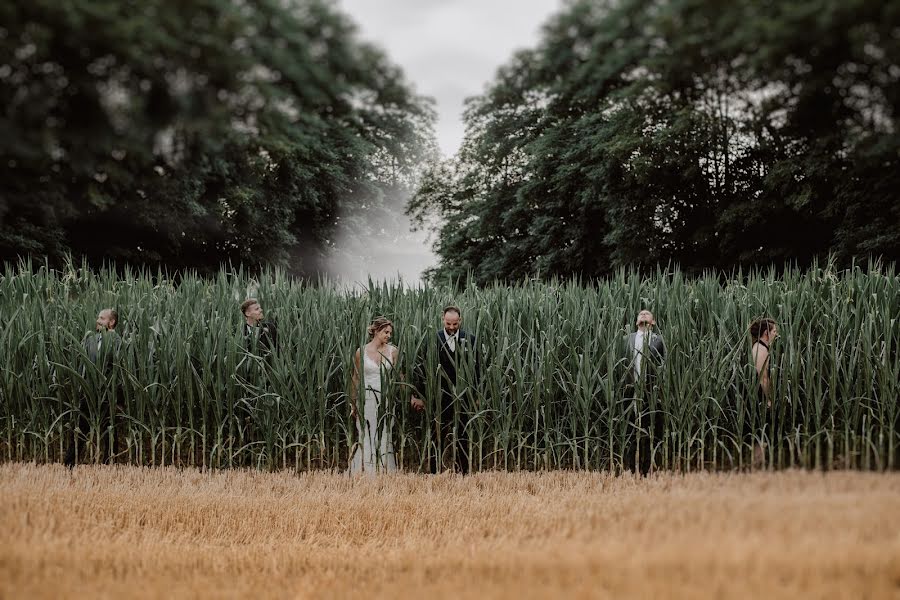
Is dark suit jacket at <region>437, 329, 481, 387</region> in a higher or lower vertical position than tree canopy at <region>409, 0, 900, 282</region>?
lower

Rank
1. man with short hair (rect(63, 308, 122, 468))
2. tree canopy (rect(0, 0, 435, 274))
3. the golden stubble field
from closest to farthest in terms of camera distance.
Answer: tree canopy (rect(0, 0, 435, 274)), the golden stubble field, man with short hair (rect(63, 308, 122, 468))

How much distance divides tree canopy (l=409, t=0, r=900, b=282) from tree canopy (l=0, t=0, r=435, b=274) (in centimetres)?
45

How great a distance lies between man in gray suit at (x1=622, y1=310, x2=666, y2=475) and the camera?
536 centimetres

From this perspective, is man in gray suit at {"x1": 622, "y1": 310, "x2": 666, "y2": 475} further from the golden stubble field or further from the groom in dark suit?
the groom in dark suit

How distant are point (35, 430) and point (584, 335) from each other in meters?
4.83

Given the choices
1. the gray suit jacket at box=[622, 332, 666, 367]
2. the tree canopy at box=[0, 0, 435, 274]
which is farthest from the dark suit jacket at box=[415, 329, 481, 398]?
the tree canopy at box=[0, 0, 435, 274]

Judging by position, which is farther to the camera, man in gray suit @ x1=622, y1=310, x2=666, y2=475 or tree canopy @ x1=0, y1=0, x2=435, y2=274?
man in gray suit @ x1=622, y1=310, x2=666, y2=475

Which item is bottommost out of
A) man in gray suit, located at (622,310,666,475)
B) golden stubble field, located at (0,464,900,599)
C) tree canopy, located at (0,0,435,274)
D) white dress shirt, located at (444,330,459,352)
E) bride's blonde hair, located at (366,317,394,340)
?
golden stubble field, located at (0,464,900,599)

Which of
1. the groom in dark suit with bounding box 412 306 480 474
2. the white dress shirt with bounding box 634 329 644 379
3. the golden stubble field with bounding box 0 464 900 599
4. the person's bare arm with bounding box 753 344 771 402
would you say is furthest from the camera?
the groom in dark suit with bounding box 412 306 480 474

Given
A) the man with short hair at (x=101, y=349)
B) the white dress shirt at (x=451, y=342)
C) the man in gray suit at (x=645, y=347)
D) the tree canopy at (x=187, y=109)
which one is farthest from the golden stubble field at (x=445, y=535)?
the tree canopy at (x=187, y=109)

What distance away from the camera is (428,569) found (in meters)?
3.14

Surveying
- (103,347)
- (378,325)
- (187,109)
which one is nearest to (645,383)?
(378,325)

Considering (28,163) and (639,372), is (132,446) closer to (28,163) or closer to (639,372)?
(639,372)

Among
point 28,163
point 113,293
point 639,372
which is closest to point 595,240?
point 639,372
